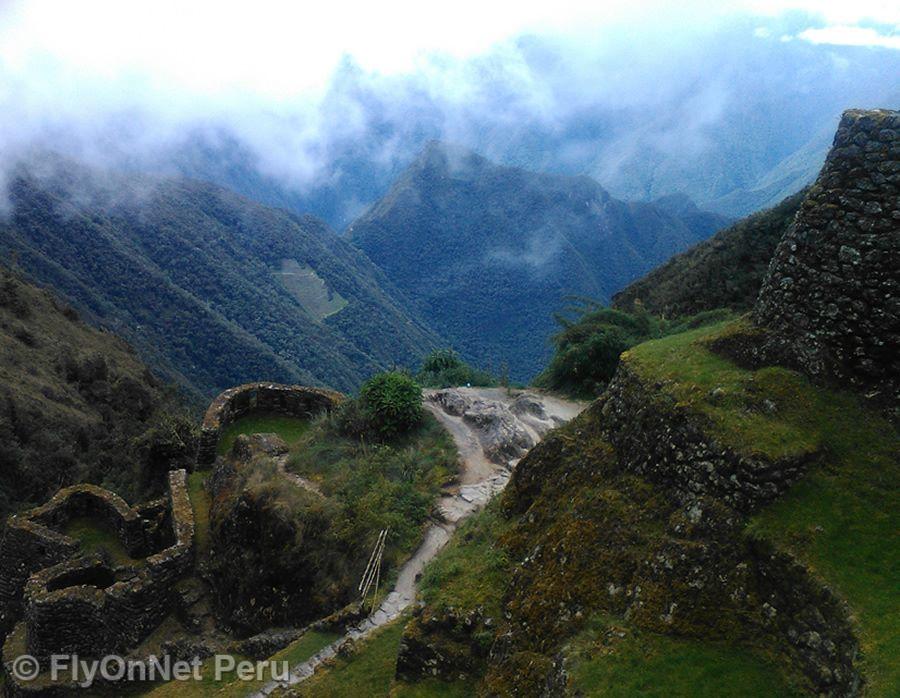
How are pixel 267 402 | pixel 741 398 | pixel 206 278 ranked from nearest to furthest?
pixel 741 398
pixel 267 402
pixel 206 278

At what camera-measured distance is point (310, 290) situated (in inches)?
5172

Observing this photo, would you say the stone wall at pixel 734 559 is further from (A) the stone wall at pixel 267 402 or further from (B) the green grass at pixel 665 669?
(A) the stone wall at pixel 267 402

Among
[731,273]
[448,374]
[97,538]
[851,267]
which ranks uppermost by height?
[851,267]

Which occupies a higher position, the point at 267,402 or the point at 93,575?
the point at 267,402

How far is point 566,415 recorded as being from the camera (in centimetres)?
2216

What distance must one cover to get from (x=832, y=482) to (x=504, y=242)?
12552 cm

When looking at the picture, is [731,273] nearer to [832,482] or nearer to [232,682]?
[832,482]

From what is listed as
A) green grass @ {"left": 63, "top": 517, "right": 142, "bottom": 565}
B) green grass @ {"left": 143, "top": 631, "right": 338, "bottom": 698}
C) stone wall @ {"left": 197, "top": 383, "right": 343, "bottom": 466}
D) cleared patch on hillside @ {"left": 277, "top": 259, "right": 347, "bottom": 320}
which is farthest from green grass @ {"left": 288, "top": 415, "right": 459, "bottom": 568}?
cleared patch on hillside @ {"left": 277, "top": 259, "right": 347, "bottom": 320}

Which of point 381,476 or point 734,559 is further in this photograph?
point 381,476

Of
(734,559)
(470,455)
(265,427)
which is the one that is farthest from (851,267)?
(265,427)

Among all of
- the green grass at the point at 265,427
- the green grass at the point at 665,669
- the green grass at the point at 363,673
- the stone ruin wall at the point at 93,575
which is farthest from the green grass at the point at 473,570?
the green grass at the point at 265,427

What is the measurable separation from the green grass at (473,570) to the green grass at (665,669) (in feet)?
7.22

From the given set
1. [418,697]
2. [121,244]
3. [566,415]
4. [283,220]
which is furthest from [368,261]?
[418,697]

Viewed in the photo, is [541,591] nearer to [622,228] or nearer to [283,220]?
[622,228]
